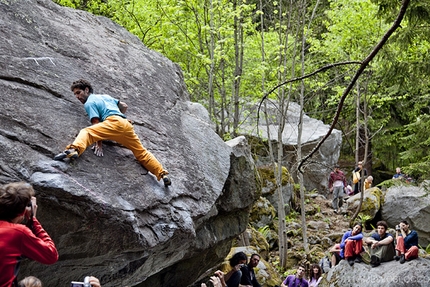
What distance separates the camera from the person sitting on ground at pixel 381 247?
9.86m

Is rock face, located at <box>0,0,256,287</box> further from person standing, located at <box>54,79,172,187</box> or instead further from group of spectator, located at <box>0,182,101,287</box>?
group of spectator, located at <box>0,182,101,287</box>

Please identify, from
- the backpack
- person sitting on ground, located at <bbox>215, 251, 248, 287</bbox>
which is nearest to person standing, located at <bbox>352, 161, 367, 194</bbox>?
the backpack

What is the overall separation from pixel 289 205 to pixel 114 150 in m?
13.1

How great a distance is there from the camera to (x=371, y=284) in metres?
9.50

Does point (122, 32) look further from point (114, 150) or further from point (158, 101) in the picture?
point (114, 150)

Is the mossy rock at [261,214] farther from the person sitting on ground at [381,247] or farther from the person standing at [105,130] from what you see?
the person standing at [105,130]

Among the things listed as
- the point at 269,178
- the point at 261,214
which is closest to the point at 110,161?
the point at 261,214

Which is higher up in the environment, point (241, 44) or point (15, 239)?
point (241, 44)

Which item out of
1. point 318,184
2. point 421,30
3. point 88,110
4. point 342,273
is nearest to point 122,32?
point 88,110

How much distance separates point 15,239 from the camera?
11.4ft

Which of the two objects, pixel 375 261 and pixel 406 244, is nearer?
pixel 406 244

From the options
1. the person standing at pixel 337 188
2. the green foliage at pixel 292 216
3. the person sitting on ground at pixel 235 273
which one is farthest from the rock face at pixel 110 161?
the person standing at pixel 337 188

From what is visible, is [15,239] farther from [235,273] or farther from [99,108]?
[235,273]

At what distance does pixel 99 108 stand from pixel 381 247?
22.2ft
